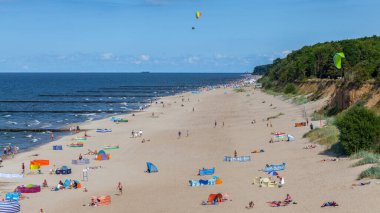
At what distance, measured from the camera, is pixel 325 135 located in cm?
4128

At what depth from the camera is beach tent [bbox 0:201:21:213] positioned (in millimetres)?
25781

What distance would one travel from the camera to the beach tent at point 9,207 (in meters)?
25.8

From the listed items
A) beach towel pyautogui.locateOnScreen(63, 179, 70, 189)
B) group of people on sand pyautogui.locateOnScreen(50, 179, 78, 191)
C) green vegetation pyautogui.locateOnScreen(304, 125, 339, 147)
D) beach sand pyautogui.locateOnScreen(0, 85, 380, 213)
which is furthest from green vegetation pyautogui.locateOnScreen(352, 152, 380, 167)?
beach towel pyautogui.locateOnScreen(63, 179, 70, 189)

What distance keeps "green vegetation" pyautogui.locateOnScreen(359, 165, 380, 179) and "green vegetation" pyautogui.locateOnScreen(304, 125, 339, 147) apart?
429 inches

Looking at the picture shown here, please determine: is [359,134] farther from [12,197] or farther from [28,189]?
[12,197]

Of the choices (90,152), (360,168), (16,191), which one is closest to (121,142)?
(90,152)

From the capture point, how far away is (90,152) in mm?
45062

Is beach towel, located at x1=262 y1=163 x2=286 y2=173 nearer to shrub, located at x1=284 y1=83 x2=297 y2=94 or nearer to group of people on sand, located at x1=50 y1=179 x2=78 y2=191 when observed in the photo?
group of people on sand, located at x1=50 y1=179 x2=78 y2=191

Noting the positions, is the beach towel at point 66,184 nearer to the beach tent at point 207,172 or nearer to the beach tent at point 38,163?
the beach tent at point 38,163

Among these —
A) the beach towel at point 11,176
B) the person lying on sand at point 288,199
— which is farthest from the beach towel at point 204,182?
the beach towel at point 11,176

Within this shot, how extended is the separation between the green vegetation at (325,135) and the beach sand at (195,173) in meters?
0.87

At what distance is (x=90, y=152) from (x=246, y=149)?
13.9 metres

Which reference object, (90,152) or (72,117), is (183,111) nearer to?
(72,117)

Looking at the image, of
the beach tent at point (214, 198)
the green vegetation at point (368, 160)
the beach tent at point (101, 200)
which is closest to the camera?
the beach tent at point (214, 198)
